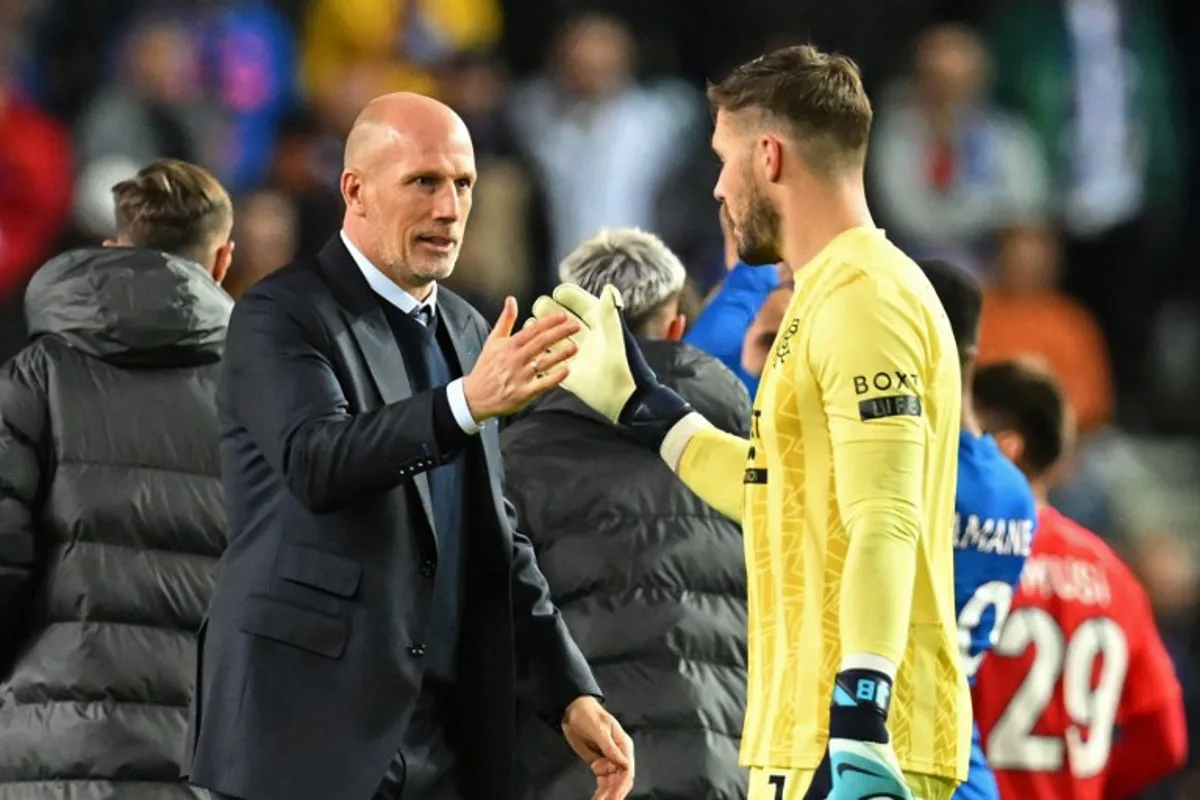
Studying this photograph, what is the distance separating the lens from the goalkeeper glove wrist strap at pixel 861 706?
395 cm

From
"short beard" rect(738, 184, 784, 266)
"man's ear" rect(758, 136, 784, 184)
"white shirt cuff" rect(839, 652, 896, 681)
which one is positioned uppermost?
"man's ear" rect(758, 136, 784, 184)

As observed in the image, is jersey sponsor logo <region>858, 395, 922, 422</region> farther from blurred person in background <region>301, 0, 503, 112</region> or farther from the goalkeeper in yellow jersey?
blurred person in background <region>301, 0, 503, 112</region>

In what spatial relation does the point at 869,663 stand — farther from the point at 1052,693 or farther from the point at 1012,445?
the point at 1012,445

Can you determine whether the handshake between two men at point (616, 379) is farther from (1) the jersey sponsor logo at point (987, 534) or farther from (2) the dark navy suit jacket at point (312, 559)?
(1) the jersey sponsor logo at point (987, 534)

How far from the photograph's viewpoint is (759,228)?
442 cm

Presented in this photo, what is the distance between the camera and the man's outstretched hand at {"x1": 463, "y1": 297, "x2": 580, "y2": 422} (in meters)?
4.30

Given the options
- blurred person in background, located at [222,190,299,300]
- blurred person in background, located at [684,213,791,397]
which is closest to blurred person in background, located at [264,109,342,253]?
blurred person in background, located at [222,190,299,300]

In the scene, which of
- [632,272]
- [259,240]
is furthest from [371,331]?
[259,240]

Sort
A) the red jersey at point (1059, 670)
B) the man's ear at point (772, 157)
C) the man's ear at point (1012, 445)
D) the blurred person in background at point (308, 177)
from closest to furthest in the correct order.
A: the man's ear at point (772, 157) → the red jersey at point (1059, 670) → the man's ear at point (1012, 445) → the blurred person in background at point (308, 177)

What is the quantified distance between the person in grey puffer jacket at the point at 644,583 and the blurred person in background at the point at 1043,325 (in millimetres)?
5621

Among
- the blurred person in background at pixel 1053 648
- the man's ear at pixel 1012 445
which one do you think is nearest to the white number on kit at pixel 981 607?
the blurred person in background at pixel 1053 648

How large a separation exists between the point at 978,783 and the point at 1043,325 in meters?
6.02

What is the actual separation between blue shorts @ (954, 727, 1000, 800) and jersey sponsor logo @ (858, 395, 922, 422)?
73.9 inches

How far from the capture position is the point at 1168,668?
22.7ft
